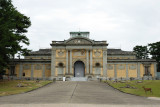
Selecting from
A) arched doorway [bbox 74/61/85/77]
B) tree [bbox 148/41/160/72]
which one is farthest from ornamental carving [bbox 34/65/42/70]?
tree [bbox 148/41/160/72]

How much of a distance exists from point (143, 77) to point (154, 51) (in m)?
21.6

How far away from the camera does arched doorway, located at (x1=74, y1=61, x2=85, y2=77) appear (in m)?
54.2

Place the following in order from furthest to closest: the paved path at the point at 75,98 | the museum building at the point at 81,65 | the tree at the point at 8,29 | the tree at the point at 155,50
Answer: the tree at the point at 155,50
the museum building at the point at 81,65
the tree at the point at 8,29
the paved path at the point at 75,98

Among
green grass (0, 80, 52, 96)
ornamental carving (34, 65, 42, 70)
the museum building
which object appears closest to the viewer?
green grass (0, 80, 52, 96)

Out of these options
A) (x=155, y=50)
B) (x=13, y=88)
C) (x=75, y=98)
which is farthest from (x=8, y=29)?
(x=155, y=50)

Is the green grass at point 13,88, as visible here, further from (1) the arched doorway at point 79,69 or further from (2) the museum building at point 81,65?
(1) the arched doorway at point 79,69

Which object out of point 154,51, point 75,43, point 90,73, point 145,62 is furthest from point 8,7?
point 154,51

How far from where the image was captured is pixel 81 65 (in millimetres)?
54656

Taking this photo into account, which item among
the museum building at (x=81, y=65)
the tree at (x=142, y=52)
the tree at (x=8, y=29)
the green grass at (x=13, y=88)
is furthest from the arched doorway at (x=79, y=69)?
the tree at (x=142, y=52)

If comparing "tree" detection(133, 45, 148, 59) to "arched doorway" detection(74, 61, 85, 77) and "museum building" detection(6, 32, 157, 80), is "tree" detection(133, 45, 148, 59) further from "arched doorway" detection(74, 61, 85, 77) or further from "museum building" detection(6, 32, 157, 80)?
"arched doorway" detection(74, 61, 85, 77)

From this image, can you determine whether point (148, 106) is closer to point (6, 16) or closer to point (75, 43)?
point (6, 16)

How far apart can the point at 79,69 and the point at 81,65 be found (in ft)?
4.30

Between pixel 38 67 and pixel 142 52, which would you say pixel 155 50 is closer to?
pixel 142 52

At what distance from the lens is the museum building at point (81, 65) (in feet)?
173
